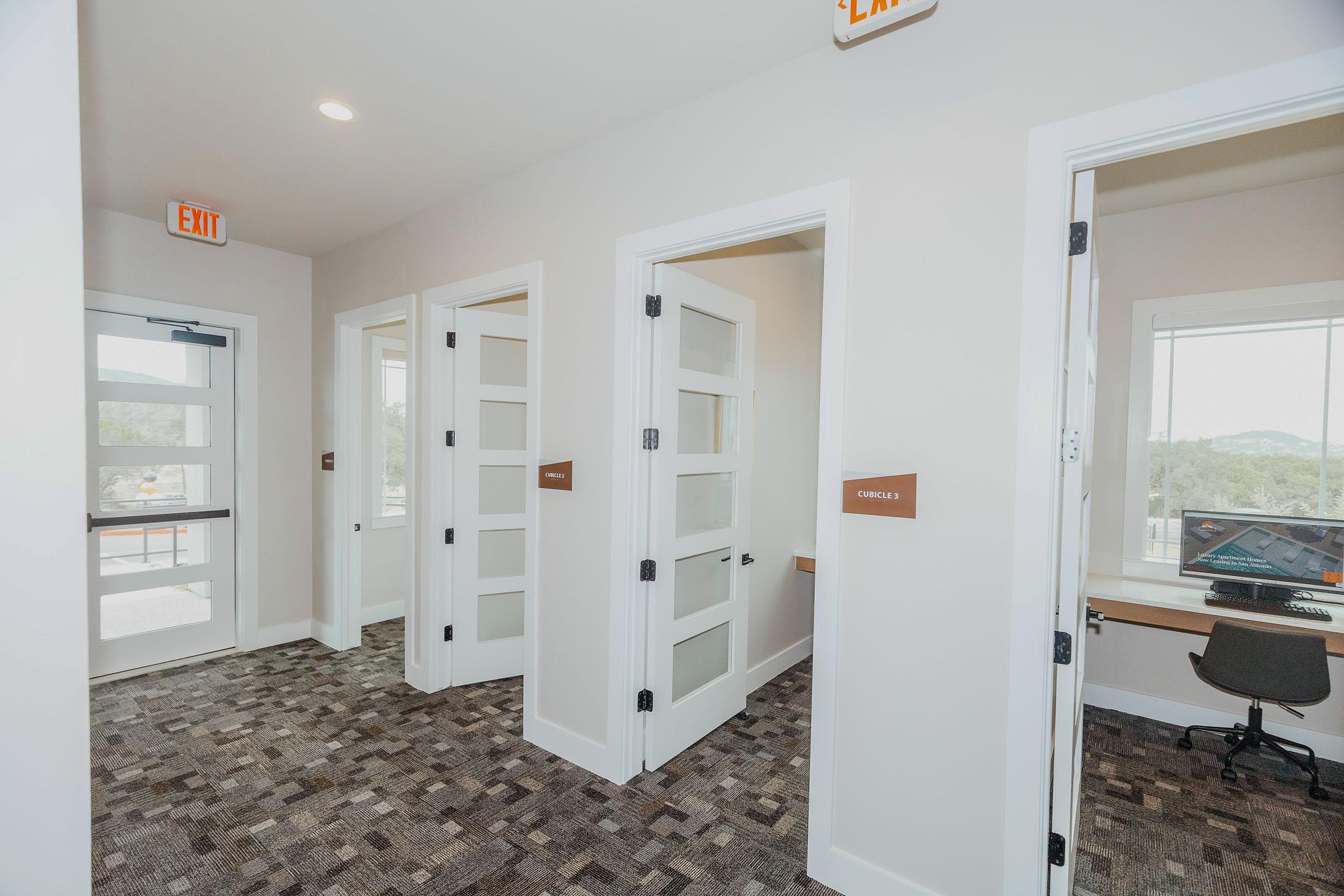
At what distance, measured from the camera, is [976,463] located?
1775 mm

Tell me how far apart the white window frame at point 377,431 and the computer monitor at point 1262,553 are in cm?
531

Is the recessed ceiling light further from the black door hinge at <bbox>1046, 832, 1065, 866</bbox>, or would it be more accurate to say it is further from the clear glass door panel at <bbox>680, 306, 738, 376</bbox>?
the black door hinge at <bbox>1046, 832, 1065, 866</bbox>

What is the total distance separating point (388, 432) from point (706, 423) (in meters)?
3.27

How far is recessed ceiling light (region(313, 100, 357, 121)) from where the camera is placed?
2.42 metres

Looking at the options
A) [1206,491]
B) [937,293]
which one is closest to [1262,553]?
[1206,491]

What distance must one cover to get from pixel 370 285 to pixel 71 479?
131 inches

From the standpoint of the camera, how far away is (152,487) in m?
3.91

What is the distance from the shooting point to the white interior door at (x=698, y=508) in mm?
2697

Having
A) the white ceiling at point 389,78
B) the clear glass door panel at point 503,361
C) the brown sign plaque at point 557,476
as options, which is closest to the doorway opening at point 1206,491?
the white ceiling at point 389,78

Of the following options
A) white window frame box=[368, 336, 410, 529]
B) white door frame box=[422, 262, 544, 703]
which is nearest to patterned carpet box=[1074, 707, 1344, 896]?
white door frame box=[422, 262, 544, 703]

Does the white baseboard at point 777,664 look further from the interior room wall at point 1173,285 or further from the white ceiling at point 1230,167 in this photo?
the white ceiling at point 1230,167

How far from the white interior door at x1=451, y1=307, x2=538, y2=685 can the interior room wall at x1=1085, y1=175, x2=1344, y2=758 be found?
3483mm

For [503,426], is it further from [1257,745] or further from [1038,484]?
[1257,745]

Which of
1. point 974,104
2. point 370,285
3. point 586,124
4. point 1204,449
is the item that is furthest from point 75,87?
point 1204,449
